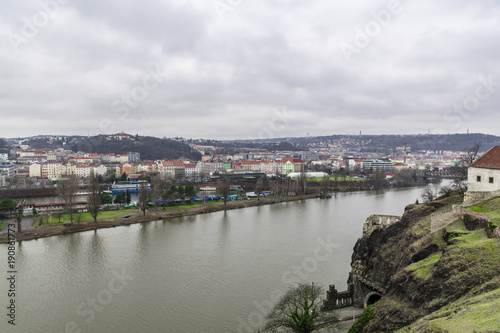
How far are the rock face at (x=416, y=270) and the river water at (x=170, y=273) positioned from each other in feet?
6.04

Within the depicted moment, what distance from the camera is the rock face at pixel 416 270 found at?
6367 millimetres

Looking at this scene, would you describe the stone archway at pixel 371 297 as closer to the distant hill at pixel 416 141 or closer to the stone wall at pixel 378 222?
the stone wall at pixel 378 222

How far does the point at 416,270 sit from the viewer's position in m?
7.47

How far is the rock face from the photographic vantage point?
6367mm

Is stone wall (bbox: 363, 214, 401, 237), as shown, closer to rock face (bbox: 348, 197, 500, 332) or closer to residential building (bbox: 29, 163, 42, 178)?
rock face (bbox: 348, 197, 500, 332)

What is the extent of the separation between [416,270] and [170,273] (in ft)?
30.1

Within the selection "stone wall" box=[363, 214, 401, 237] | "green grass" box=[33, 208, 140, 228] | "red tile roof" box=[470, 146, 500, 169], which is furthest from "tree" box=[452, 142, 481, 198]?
"green grass" box=[33, 208, 140, 228]

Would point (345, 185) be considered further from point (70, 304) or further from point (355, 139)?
point (355, 139)

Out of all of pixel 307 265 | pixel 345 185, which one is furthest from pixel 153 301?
pixel 345 185

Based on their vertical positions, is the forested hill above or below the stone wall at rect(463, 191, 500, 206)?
above

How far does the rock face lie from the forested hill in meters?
75.8

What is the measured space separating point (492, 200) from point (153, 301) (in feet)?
35.2

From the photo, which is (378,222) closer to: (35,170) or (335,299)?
(335,299)

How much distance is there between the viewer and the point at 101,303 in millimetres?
10961
